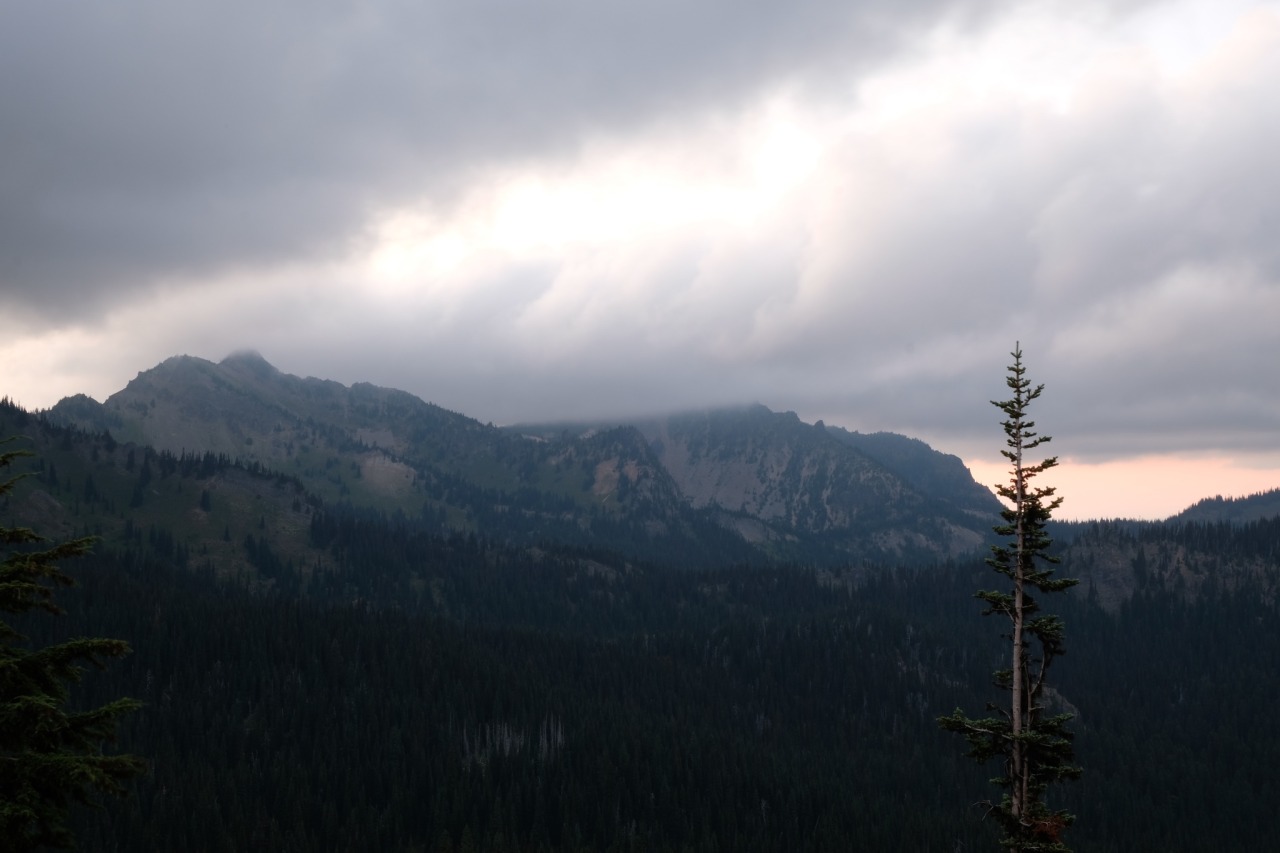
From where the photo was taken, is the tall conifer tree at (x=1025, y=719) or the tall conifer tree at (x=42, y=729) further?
the tall conifer tree at (x=1025, y=719)

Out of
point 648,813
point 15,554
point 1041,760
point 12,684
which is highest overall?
point 15,554

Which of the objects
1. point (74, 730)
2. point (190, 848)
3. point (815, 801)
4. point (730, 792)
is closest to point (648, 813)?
point (730, 792)

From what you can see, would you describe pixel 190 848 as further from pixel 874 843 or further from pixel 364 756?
pixel 874 843

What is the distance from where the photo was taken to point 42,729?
2417cm

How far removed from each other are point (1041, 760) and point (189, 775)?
175m

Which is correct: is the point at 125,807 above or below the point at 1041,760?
below

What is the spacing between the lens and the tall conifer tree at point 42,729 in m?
23.7

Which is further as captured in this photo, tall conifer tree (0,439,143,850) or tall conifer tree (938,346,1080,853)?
tall conifer tree (938,346,1080,853)

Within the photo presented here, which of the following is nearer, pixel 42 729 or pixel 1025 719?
pixel 42 729

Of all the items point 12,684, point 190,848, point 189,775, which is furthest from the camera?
point 189,775

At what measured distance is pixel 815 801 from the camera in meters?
199

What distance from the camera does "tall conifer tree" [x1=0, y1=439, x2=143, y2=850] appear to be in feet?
77.9

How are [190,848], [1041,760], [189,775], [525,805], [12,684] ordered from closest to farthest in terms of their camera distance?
1. [12,684]
2. [1041,760]
3. [190,848]
4. [189,775]
5. [525,805]

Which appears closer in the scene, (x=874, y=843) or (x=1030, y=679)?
(x=1030, y=679)
